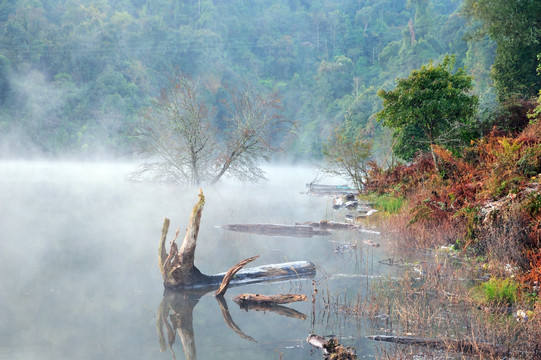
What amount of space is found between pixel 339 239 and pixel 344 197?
37.6 ft

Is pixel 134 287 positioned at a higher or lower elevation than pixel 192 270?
lower

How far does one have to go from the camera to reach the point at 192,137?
30828mm

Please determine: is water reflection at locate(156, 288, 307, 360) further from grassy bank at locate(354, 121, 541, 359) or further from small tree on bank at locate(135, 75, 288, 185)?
small tree on bank at locate(135, 75, 288, 185)

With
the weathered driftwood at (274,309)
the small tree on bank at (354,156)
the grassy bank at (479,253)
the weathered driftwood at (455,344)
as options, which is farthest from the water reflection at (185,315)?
the small tree on bank at (354,156)

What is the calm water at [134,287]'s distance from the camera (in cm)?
740

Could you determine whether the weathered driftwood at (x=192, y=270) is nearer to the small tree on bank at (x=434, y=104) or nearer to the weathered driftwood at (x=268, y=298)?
the weathered driftwood at (x=268, y=298)

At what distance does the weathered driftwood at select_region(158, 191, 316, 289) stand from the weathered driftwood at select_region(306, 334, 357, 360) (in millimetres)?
3004

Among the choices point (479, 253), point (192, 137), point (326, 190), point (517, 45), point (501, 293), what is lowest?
point (501, 293)

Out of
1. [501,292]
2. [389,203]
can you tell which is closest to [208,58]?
[389,203]

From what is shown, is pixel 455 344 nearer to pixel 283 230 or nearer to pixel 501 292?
pixel 501 292

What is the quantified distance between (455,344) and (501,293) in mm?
2395

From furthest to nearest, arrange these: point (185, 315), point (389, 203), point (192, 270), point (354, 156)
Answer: point (354, 156) < point (389, 203) < point (192, 270) < point (185, 315)

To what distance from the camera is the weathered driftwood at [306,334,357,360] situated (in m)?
6.30

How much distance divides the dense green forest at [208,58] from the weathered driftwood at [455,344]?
37.8 metres
